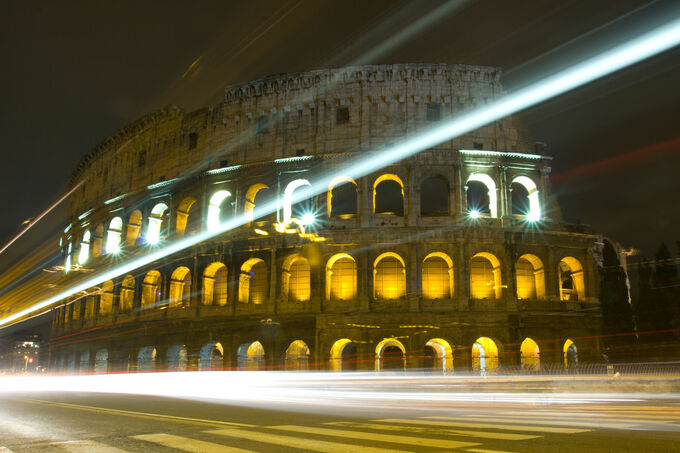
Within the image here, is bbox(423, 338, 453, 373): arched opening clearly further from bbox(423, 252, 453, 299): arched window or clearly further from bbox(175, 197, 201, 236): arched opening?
bbox(175, 197, 201, 236): arched opening

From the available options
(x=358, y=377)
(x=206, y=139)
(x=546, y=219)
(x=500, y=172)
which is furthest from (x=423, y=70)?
(x=358, y=377)

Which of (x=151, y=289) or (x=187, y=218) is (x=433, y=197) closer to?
(x=187, y=218)

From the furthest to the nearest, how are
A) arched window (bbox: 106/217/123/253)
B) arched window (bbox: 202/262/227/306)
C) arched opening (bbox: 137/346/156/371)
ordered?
arched window (bbox: 106/217/123/253) → arched opening (bbox: 137/346/156/371) → arched window (bbox: 202/262/227/306)

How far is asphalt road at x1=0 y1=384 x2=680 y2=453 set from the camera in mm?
6199

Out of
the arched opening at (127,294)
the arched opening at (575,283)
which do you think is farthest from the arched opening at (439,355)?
the arched opening at (127,294)

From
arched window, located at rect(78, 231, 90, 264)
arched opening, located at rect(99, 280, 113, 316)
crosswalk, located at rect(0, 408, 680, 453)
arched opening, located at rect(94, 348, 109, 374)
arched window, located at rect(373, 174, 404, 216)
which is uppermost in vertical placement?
arched window, located at rect(373, 174, 404, 216)

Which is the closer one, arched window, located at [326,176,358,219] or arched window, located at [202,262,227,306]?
arched window, located at [326,176,358,219]

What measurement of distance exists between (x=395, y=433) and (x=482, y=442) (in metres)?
1.32

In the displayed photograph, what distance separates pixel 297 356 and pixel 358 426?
20.0 metres

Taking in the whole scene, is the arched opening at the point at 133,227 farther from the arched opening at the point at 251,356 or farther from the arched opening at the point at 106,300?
the arched opening at the point at 251,356

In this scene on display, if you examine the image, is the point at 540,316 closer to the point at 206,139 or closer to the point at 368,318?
the point at 368,318

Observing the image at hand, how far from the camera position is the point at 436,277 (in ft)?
90.7

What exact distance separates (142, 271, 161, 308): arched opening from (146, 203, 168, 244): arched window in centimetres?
222

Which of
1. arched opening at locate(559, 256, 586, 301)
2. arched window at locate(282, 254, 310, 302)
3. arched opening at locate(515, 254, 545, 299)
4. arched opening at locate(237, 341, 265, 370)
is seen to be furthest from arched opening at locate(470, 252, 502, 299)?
arched opening at locate(237, 341, 265, 370)
